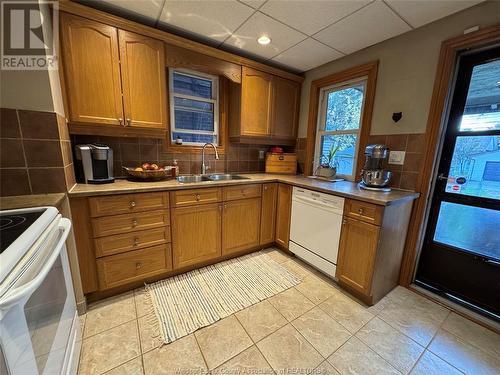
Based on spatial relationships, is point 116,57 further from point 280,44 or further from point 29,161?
point 280,44

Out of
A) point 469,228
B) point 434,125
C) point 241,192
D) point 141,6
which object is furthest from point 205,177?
point 469,228

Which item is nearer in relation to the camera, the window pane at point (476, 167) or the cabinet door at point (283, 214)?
the window pane at point (476, 167)

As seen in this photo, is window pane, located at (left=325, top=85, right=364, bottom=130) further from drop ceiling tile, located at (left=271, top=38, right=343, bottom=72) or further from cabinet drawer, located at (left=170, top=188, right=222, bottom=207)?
cabinet drawer, located at (left=170, top=188, right=222, bottom=207)

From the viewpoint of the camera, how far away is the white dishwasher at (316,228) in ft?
6.16

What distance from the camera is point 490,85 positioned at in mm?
1536

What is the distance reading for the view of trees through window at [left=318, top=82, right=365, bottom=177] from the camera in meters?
2.38

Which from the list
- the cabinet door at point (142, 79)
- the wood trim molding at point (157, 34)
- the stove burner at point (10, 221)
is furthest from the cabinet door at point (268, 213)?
the stove burner at point (10, 221)

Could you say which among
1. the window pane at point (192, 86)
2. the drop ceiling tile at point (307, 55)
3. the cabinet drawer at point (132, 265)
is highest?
the drop ceiling tile at point (307, 55)

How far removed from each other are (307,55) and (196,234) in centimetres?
234

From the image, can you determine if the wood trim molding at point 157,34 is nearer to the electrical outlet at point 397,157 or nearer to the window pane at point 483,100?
the electrical outlet at point 397,157

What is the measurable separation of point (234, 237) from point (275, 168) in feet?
3.82

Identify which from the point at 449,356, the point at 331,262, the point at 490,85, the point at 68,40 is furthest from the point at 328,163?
the point at 68,40

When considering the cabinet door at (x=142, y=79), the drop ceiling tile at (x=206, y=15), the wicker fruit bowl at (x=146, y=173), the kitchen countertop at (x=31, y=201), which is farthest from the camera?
the wicker fruit bowl at (x=146, y=173)

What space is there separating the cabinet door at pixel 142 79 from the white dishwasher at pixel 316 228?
64.2 inches
